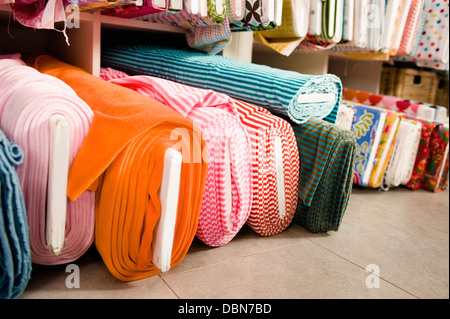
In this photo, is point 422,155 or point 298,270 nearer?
point 298,270

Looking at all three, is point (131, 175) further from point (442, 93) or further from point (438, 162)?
point (442, 93)

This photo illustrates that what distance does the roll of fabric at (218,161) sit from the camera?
84 cm

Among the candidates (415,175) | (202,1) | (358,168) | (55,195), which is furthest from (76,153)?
(415,175)

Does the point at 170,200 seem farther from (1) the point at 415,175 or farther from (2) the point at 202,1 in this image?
(1) the point at 415,175

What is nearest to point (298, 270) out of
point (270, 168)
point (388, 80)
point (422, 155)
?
point (270, 168)

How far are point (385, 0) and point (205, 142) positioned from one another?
114cm

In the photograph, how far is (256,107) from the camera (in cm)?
99

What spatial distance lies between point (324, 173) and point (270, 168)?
0.49 ft

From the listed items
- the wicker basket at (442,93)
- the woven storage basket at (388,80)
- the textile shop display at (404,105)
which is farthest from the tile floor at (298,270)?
the wicker basket at (442,93)

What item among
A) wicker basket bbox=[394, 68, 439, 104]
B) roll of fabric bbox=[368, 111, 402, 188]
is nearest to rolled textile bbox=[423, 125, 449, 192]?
roll of fabric bbox=[368, 111, 402, 188]

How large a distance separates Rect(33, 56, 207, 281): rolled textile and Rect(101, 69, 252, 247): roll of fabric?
3.0 inches

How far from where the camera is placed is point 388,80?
2.18 m

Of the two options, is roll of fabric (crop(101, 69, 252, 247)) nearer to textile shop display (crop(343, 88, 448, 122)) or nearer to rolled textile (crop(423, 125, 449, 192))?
rolled textile (crop(423, 125, 449, 192))

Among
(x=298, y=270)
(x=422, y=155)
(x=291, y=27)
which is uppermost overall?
(x=291, y=27)
